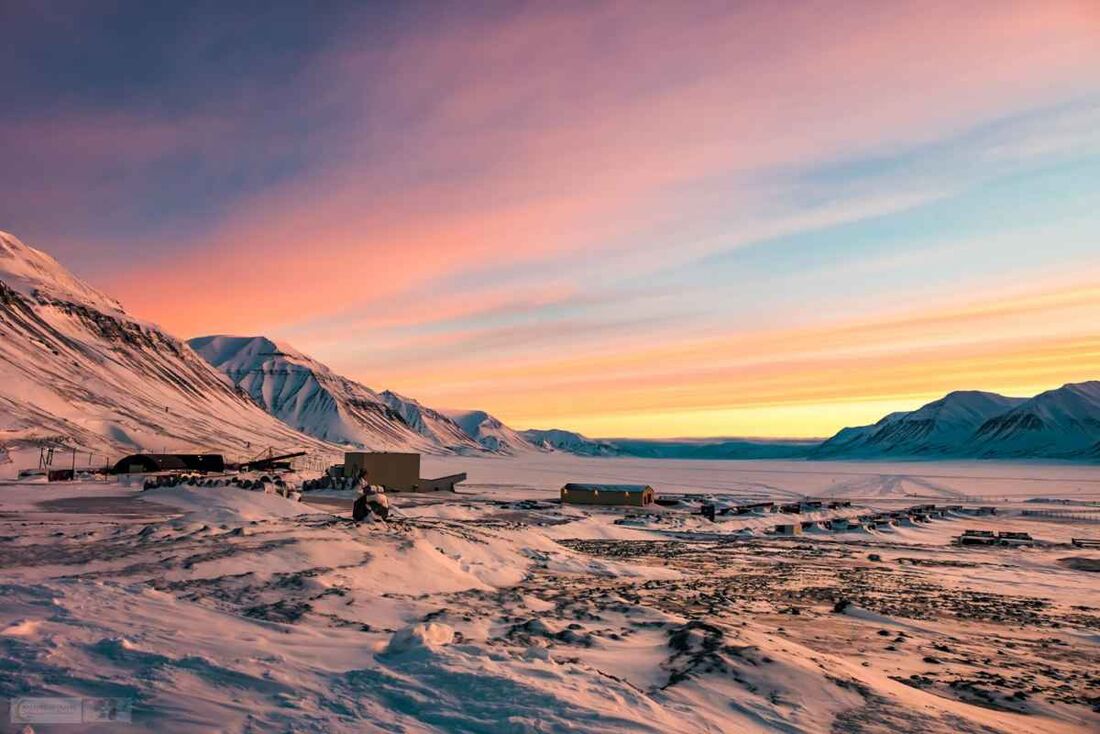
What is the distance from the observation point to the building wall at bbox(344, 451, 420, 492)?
87.0 m

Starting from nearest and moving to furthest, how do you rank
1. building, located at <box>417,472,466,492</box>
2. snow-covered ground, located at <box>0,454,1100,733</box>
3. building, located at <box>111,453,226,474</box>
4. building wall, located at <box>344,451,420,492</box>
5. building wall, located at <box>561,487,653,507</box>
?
snow-covered ground, located at <box>0,454,1100,733</box> < building wall, located at <box>561,487,653,507</box> < building wall, located at <box>344,451,420,492</box> < building, located at <box>111,453,226,474</box> < building, located at <box>417,472,466,492</box>

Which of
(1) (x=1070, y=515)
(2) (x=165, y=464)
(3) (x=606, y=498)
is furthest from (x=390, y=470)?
(1) (x=1070, y=515)

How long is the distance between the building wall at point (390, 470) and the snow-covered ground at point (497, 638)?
55.0 meters

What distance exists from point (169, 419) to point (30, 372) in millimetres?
33149

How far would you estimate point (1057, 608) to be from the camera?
1013 inches

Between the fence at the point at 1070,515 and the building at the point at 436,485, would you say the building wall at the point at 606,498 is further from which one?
the fence at the point at 1070,515

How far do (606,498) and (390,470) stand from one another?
2713 cm

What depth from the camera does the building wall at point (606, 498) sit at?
83250mm

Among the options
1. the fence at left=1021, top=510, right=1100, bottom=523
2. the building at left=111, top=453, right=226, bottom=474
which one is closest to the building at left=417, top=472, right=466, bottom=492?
the building at left=111, top=453, right=226, bottom=474

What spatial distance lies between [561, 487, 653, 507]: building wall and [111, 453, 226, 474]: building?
48060mm

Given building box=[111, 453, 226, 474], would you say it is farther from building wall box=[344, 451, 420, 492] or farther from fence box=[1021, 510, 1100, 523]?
fence box=[1021, 510, 1100, 523]

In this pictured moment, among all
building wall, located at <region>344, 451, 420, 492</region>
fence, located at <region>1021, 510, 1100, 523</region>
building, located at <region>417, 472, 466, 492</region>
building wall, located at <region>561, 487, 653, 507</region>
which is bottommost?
fence, located at <region>1021, 510, 1100, 523</region>

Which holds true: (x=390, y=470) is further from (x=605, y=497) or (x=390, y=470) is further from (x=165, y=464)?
(x=165, y=464)

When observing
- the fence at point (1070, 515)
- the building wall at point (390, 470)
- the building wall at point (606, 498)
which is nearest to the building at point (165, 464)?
the building wall at point (390, 470)
